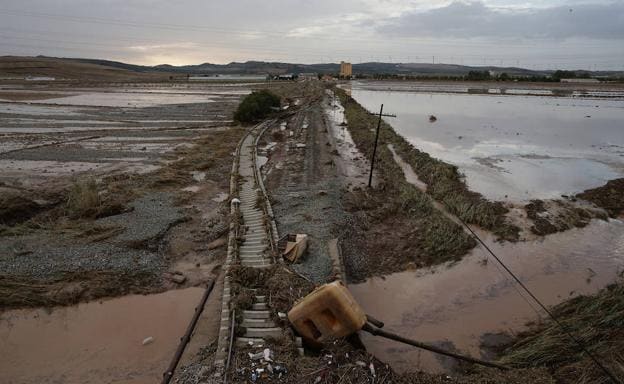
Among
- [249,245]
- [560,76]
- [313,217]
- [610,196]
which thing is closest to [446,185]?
[610,196]

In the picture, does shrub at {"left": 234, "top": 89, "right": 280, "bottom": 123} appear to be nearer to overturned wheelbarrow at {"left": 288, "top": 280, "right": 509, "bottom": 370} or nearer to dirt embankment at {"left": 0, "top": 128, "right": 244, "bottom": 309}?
dirt embankment at {"left": 0, "top": 128, "right": 244, "bottom": 309}

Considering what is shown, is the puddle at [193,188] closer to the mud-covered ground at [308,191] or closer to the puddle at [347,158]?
the mud-covered ground at [308,191]

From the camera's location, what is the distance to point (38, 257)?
1114cm

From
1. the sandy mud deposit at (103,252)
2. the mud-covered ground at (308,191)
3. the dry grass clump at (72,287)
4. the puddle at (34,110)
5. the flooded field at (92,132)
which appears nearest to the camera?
the sandy mud deposit at (103,252)

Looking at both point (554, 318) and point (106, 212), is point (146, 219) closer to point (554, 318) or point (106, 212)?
point (106, 212)

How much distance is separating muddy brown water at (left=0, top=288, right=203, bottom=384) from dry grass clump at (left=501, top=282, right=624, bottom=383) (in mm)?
7205

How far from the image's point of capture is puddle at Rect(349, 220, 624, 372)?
904 cm

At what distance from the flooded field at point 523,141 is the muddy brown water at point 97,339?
1486 cm

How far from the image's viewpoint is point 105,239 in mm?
12367

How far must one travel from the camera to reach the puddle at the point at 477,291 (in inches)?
356

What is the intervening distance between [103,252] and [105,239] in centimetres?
89

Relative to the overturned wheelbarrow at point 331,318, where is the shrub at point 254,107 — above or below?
above

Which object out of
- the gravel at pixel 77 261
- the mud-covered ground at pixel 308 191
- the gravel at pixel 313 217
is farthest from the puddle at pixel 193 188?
→ the gravel at pixel 77 261

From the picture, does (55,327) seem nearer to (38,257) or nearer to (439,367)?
(38,257)
